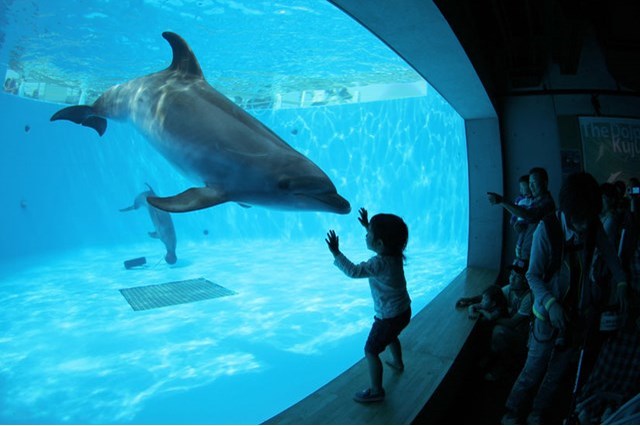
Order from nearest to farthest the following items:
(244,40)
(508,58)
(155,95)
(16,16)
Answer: (155,95) < (508,58) < (16,16) < (244,40)

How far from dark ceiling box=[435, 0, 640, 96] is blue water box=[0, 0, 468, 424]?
5105mm

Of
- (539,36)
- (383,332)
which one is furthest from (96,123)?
(539,36)

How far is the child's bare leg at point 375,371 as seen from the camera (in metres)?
3.17

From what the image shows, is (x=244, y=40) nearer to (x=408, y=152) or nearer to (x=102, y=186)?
(x=408, y=152)

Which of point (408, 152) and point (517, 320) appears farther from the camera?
point (408, 152)

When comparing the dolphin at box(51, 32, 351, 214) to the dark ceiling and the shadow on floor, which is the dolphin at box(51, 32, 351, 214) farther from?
the dark ceiling

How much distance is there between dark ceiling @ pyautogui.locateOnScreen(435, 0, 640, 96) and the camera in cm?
561

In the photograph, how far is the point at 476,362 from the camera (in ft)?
16.1

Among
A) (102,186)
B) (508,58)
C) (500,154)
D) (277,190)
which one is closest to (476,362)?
(277,190)

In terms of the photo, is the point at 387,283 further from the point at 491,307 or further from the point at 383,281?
the point at 491,307

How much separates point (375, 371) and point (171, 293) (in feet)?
25.0

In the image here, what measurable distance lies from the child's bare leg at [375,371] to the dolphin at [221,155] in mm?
1254

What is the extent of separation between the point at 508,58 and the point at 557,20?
6.20 feet

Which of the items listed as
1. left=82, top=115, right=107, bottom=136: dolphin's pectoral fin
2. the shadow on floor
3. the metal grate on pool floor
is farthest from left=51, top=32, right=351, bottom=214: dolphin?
the metal grate on pool floor
